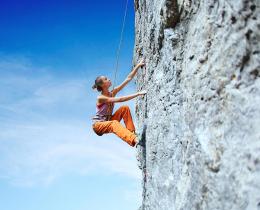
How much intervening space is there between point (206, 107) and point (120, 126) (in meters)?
4.24

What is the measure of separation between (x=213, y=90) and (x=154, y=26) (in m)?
3.93

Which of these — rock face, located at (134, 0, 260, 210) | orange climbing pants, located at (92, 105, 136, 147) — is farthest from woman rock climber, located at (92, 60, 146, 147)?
rock face, located at (134, 0, 260, 210)

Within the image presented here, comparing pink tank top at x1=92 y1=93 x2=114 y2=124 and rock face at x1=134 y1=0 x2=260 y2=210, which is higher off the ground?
pink tank top at x1=92 y1=93 x2=114 y2=124

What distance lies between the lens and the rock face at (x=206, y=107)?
484 centimetres

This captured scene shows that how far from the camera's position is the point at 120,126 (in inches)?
384

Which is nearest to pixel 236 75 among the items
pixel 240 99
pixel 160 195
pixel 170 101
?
pixel 240 99

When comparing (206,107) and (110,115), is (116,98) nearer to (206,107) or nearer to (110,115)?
(110,115)

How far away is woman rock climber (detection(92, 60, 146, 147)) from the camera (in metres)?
9.74

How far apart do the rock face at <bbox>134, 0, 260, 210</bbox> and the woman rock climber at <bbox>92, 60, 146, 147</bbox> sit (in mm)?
978

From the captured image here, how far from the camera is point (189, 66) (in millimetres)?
6676

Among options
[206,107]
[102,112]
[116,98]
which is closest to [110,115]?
[102,112]

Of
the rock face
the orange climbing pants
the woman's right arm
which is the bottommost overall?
the rock face

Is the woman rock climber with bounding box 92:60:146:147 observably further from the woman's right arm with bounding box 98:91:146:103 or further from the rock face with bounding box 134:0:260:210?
the rock face with bounding box 134:0:260:210

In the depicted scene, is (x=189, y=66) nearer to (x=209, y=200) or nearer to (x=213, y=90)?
(x=213, y=90)
